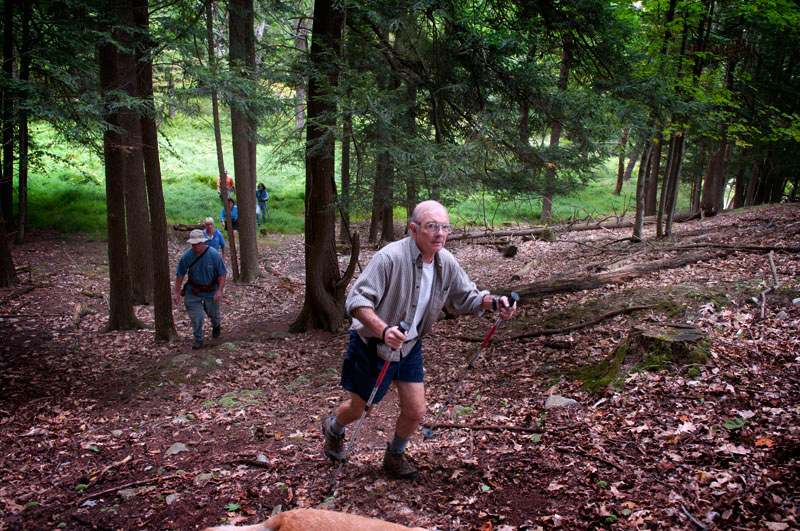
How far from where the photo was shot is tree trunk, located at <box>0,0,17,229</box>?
648 cm

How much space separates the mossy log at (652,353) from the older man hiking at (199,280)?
602 cm

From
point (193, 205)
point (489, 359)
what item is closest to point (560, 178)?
point (489, 359)

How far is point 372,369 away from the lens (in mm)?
3824

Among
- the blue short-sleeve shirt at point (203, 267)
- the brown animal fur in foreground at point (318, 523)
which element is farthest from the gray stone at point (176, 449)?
the blue short-sleeve shirt at point (203, 267)

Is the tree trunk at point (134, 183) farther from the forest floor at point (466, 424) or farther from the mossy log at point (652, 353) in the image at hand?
the mossy log at point (652, 353)

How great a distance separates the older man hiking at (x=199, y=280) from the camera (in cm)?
839

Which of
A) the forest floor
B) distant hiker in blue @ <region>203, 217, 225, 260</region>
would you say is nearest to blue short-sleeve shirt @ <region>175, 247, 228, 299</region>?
the forest floor

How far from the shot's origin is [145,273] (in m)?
11.8

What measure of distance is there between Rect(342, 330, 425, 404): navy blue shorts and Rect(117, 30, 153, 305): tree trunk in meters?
6.51

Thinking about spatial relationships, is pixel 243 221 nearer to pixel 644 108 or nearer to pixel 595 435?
pixel 644 108

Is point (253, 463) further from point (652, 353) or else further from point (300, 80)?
point (300, 80)

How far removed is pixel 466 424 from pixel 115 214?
7498 millimetres

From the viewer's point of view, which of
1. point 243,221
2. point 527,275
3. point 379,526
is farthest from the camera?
point 243,221

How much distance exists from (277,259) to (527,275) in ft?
30.3
